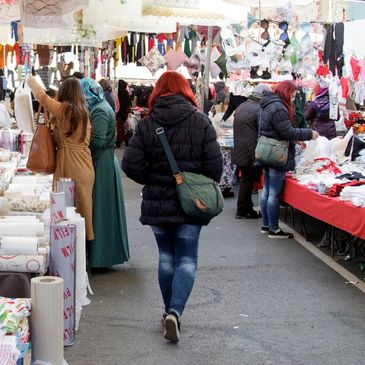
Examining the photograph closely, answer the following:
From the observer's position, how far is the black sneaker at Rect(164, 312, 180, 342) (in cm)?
503

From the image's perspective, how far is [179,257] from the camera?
513 cm

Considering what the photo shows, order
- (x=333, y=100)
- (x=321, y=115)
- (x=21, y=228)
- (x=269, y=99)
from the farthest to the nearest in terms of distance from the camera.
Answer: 1. (x=321, y=115)
2. (x=333, y=100)
3. (x=269, y=99)
4. (x=21, y=228)

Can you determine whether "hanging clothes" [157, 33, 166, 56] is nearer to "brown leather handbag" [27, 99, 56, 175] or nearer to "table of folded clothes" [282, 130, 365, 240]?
"table of folded clothes" [282, 130, 365, 240]

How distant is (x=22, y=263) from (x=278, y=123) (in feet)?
17.9

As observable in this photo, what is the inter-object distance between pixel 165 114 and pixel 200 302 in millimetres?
1880

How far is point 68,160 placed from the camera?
6.59 meters

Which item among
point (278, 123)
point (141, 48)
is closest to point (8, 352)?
point (278, 123)

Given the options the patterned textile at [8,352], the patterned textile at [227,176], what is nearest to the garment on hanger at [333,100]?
the patterned textile at [227,176]

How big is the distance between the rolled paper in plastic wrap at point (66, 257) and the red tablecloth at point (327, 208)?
10.2 ft

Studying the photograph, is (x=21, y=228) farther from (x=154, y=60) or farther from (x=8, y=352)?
(x=154, y=60)

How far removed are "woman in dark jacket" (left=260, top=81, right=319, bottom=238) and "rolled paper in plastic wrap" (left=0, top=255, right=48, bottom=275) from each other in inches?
212

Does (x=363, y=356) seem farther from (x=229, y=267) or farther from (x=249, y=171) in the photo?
(x=249, y=171)

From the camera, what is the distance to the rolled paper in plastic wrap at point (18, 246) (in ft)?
11.8

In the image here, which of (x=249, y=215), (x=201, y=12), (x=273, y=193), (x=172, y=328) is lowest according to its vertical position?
(x=249, y=215)
